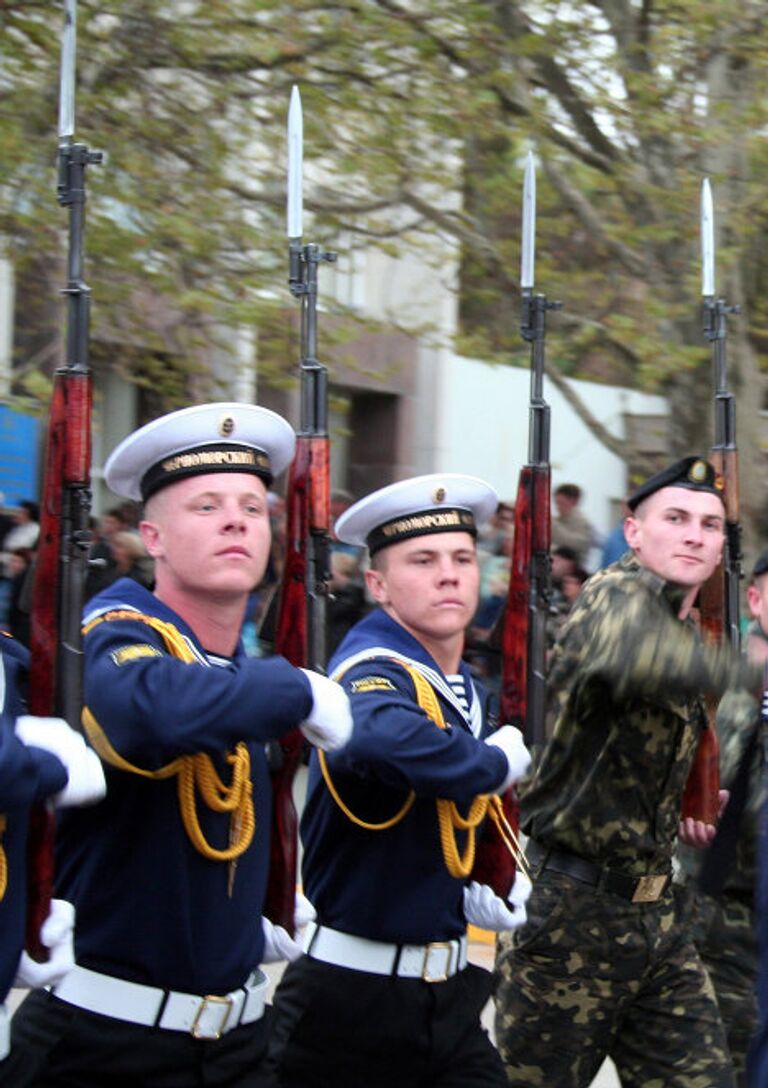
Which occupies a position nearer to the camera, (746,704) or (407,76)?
(746,704)

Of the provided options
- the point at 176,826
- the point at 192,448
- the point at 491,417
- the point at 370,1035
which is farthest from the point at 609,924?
the point at 491,417

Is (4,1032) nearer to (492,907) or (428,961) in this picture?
(428,961)

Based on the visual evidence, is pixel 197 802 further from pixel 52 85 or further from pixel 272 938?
pixel 52 85

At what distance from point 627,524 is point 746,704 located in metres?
0.53

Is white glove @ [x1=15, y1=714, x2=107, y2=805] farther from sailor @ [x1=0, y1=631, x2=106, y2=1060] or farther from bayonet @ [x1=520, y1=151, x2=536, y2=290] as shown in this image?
bayonet @ [x1=520, y1=151, x2=536, y2=290]

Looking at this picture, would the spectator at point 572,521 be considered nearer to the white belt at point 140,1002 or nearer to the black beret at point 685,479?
the black beret at point 685,479

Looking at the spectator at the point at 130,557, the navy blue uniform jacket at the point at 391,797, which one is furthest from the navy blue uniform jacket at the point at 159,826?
the spectator at the point at 130,557

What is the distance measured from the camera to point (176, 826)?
11.7ft

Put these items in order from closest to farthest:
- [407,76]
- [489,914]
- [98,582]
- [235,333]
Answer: [489,914], [98,582], [407,76], [235,333]

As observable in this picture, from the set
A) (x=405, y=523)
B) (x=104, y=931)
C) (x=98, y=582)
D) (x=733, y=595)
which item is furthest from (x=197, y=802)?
(x=98, y=582)

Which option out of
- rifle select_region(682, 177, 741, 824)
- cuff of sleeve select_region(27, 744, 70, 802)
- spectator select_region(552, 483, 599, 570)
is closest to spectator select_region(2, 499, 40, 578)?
spectator select_region(552, 483, 599, 570)

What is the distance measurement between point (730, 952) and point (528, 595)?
1200mm

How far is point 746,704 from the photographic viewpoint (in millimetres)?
4879

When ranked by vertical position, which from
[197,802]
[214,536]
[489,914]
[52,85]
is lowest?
[489,914]
